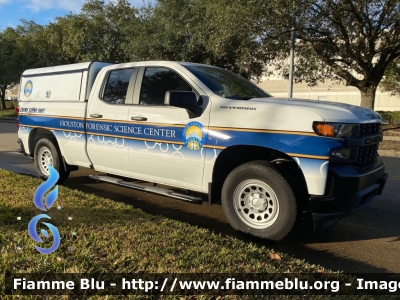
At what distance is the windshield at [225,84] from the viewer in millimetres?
4547

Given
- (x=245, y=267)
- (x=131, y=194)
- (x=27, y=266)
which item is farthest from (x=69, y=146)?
(x=245, y=267)

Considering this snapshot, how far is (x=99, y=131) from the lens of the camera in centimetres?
545

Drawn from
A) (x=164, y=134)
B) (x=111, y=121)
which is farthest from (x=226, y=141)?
(x=111, y=121)

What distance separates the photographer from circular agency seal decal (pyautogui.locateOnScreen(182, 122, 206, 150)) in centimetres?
431

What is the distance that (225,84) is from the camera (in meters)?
4.82

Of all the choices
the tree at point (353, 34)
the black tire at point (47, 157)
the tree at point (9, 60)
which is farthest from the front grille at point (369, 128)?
the tree at point (9, 60)

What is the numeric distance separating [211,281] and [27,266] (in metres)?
1.45

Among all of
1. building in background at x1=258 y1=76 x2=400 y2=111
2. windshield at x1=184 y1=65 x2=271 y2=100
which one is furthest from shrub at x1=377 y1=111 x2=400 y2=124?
windshield at x1=184 y1=65 x2=271 y2=100

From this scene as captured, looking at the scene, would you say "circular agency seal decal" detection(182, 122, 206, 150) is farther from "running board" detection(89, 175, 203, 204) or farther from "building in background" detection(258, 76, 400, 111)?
"building in background" detection(258, 76, 400, 111)

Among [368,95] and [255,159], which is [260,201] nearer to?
[255,159]

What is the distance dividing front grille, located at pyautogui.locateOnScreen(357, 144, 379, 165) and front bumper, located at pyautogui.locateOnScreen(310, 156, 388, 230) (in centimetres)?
12

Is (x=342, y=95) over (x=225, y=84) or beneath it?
over

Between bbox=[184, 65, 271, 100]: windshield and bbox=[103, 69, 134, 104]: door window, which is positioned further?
bbox=[103, 69, 134, 104]: door window

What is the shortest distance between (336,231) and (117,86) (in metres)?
3.65
